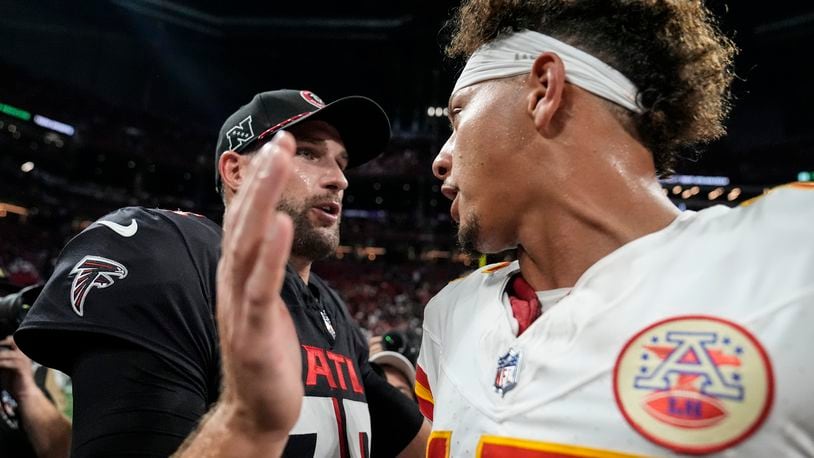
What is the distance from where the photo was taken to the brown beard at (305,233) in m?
2.16

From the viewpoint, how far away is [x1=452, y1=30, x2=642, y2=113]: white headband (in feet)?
4.28

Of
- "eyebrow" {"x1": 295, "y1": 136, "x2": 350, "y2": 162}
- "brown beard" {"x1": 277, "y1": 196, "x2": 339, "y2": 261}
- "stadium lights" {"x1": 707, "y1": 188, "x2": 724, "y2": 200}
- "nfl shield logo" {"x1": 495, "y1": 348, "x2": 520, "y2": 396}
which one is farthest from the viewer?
"stadium lights" {"x1": 707, "y1": 188, "x2": 724, "y2": 200}

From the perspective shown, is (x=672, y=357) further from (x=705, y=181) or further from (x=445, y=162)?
(x=705, y=181)

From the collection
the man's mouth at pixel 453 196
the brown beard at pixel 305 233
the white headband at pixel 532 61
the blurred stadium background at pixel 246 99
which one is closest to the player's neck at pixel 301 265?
the brown beard at pixel 305 233

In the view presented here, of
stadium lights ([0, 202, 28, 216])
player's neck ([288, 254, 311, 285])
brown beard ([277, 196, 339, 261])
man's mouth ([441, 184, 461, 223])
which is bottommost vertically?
stadium lights ([0, 202, 28, 216])

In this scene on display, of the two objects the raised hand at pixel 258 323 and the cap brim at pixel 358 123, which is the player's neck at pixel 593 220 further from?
the cap brim at pixel 358 123

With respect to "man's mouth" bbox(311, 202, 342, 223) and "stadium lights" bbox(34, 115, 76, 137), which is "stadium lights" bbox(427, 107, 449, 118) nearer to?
"stadium lights" bbox(34, 115, 76, 137)

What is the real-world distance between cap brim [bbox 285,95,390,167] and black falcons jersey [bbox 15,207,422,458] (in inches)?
27.1

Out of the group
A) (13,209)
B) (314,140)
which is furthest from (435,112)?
(314,140)

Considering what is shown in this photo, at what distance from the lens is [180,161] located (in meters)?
24.4

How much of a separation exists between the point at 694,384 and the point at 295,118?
1.71 m

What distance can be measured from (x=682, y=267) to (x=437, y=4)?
18681 millimetres

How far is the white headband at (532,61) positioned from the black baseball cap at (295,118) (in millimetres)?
824

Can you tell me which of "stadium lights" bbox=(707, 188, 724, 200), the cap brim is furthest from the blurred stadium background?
the cap brim
